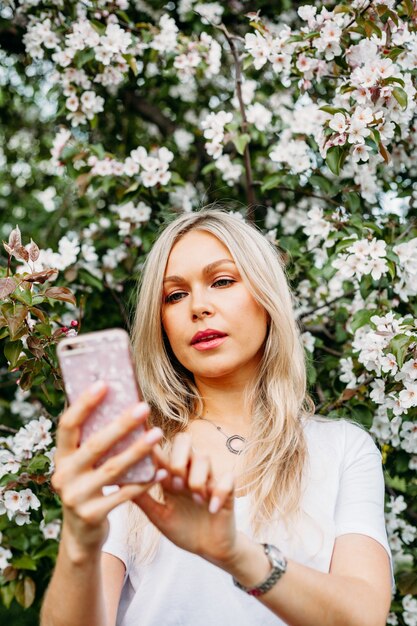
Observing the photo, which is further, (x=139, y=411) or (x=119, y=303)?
(x=119, y=303)

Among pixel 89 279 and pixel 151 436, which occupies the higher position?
pixel 151 436

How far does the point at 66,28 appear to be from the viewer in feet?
10.7

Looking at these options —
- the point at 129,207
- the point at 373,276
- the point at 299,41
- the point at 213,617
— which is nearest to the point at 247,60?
the point at 299,41

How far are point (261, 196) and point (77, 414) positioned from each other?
2.82 metres

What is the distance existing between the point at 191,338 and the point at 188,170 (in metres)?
2.78

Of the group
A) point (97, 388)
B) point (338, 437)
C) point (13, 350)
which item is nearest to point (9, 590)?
point (13, 350)

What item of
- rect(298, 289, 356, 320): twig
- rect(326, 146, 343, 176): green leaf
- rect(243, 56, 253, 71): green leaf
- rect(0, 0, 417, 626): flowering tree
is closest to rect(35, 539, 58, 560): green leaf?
rect(0, 0, 417, 626): flowering tree

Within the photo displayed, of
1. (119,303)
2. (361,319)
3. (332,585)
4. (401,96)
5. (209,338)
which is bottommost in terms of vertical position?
(119,303)

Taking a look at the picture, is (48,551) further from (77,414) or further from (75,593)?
(77,414)

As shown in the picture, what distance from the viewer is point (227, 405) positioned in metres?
2.23

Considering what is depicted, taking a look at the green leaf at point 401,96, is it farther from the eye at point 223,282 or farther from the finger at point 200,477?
the finger at point 200,477

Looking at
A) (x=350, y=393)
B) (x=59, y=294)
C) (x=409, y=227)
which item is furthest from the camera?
(x=409, y=227)

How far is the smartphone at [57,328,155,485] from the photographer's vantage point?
124 cm

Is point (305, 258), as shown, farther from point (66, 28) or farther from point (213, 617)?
point (213, 617)
